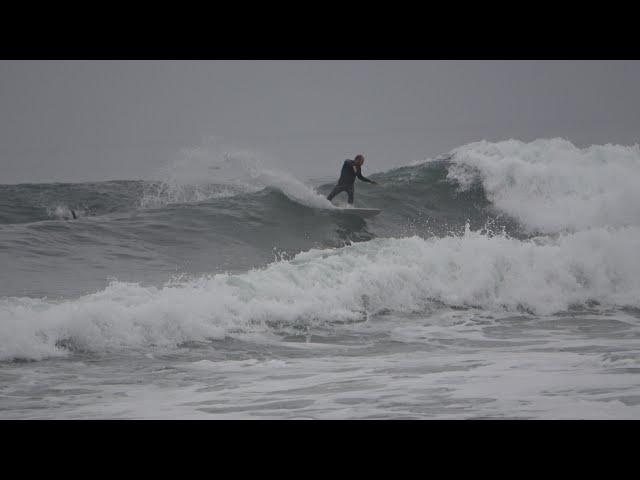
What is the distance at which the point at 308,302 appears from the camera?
11.1 m

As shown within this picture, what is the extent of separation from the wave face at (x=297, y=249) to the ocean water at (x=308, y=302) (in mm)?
39

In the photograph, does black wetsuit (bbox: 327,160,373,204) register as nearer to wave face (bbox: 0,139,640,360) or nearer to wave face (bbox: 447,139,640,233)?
wave face (bbox: 0,139,640,360)

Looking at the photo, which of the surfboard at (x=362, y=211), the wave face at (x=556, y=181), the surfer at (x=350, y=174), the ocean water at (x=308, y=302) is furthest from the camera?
the wave face at (x=556, y=181)

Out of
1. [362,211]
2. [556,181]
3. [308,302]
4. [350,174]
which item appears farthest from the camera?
[556,181]

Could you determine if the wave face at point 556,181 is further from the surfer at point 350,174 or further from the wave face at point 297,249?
the surfer at point 350,174

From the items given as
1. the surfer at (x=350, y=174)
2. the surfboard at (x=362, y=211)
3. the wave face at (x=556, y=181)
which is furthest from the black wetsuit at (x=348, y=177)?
the wave face at (x=556, y=181)

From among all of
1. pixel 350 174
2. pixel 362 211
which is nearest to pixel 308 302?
pixel 350 174

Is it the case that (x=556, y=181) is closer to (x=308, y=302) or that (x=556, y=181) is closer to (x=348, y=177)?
(x=348, y=177)

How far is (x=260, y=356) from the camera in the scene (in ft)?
30.0

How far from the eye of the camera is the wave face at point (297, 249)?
32.7 ft

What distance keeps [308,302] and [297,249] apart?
4866mm

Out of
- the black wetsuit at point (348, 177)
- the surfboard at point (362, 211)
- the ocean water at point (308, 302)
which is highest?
the black wetsuit at point (348, 177)

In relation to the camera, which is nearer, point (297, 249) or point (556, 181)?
point (297, 249)

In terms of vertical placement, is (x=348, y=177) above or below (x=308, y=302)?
above
